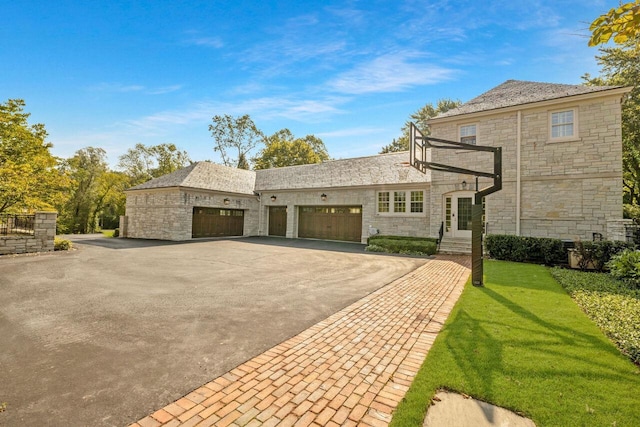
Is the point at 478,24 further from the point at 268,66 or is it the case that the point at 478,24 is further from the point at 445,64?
the point at 268,66

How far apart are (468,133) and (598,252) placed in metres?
7.49

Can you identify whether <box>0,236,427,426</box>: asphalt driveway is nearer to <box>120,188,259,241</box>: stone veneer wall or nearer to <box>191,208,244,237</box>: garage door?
<box>120,188,259,241</box>: stone veneer wall

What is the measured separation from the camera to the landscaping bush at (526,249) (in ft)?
32.8

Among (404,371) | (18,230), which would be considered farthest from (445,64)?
(18,230)

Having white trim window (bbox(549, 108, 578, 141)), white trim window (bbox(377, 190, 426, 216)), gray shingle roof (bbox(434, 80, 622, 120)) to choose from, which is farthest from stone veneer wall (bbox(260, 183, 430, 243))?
white trim window (bbox(549, 108, 578, 141))

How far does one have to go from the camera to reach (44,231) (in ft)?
38.8

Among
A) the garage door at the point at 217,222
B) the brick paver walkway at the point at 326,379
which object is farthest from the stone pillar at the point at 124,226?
the brick paver walkway at the point at 326,379

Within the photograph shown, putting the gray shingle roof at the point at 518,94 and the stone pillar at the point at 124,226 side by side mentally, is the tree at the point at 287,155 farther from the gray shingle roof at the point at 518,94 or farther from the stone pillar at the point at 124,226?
the gray shingle roof at the point at 518,94

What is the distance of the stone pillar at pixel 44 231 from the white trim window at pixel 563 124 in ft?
71.9

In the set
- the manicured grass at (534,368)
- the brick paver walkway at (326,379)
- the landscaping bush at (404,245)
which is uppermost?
the landscaping bush at (404,245)

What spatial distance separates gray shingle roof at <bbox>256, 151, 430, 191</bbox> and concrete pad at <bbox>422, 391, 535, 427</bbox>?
13.6 metres

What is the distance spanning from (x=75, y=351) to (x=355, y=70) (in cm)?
1011

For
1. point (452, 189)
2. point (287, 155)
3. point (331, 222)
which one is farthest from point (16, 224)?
point (287, 155)

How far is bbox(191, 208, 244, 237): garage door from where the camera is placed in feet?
61.1
